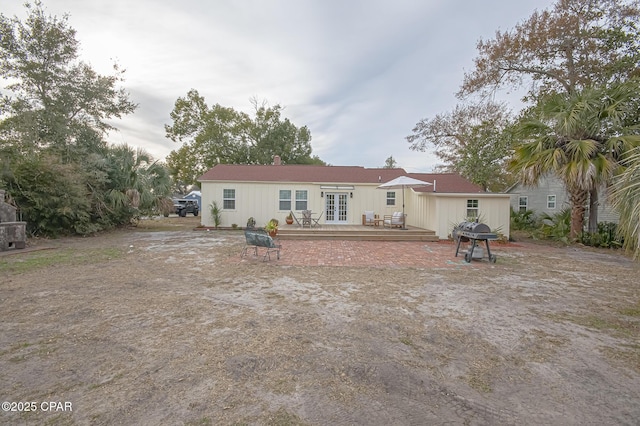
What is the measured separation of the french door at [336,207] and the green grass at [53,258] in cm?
1073

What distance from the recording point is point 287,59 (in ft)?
44.5

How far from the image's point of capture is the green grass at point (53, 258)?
23.5ft

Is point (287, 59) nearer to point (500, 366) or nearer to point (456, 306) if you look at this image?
point (456, 306)

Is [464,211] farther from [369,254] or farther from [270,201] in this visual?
[270,201]

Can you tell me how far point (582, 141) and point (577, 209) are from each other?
2993mm

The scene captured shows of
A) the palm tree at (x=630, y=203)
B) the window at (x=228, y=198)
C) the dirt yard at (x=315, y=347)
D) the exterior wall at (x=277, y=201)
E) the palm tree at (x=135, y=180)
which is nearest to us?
the dirt yard at (x=315, y=347)

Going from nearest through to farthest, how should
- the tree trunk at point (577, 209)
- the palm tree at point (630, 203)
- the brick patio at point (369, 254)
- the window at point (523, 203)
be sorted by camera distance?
the palm tree at point (630, 203) < the brick patio at point (369, 254) < the tree trunk at point (577, 209) < the window at point (523, 203)

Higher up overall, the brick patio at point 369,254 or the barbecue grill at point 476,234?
the barbecue grill at point 476,234

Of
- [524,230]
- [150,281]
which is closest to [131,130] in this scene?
[150,281]

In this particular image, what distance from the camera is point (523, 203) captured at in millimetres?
21422

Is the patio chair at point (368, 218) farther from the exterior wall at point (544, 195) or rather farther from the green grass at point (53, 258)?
the green grass at point (53, 258)

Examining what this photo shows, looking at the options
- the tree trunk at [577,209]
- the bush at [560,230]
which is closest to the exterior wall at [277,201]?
the bush at [560,230]

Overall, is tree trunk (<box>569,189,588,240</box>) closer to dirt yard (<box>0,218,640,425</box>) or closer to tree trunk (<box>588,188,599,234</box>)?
tree trunk (<box>588,188,599,234</box>)

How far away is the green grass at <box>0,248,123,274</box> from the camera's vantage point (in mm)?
7156
